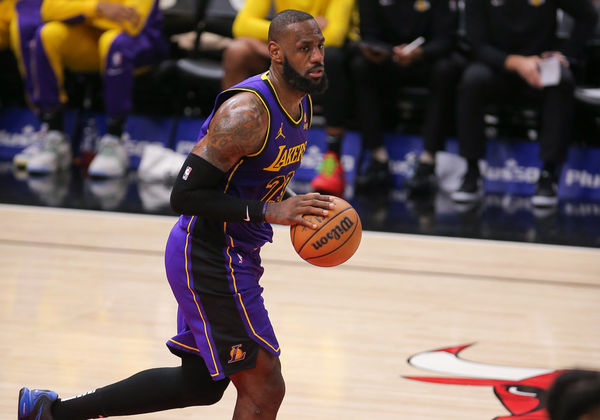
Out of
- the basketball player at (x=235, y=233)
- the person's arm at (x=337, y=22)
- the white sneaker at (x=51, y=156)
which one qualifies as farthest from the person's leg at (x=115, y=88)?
the basketball player at (x=235, y=233)

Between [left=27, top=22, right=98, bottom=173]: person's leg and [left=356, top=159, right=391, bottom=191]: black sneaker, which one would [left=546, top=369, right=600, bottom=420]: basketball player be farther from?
[left=27, top=22, right=98, bottom=173]: person's leg

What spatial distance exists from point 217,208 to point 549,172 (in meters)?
4.22

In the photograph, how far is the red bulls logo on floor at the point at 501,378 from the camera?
10.8 feet

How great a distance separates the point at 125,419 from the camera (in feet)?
10.4

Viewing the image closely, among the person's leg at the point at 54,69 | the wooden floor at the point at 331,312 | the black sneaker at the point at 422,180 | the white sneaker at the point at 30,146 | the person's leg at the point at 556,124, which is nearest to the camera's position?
the wooden floor at the point at 331,312

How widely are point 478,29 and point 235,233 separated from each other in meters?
4.18

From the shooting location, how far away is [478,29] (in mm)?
6328

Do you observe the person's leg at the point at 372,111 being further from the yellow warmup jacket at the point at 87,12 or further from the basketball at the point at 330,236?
the basketball at the point at 330,236

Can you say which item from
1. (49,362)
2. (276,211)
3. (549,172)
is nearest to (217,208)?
(276,211)

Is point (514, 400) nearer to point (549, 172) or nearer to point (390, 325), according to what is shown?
point (390, 325)

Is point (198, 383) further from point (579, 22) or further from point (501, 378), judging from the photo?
point (579, 22)

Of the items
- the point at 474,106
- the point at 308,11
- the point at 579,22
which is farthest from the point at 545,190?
the point at 308,11

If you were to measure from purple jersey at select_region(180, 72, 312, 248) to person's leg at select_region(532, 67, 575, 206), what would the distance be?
12.3 ft

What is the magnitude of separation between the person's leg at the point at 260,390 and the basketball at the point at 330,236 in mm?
321
